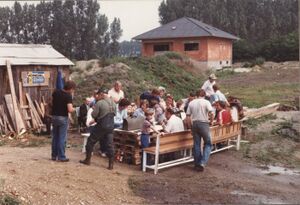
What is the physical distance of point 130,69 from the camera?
19.7m

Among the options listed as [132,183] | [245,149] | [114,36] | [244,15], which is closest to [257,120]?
[245,149]

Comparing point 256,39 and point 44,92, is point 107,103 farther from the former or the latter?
point 256,39

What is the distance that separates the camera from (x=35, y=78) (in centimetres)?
1383

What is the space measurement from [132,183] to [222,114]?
3.80 m

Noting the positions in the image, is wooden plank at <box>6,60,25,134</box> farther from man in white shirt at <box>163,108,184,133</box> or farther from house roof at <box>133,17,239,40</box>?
house roof at <box>133,17,239,40</box>

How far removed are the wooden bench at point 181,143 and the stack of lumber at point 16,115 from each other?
4996mm

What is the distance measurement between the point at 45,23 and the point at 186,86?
41323mm

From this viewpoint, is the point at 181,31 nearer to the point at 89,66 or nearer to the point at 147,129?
the point at 89,66

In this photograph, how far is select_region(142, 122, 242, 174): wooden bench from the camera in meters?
9.34

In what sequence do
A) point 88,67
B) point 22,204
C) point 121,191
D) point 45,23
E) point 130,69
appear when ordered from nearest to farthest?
1. point 22,204
2. point 121,191
3. point 130,69
4. point 88,67
5. point 45,23

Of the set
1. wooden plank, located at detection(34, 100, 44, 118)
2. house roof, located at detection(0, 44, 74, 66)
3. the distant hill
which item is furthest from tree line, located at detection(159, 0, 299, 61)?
wooden plank, located at detection(34, 100, 44, 118)

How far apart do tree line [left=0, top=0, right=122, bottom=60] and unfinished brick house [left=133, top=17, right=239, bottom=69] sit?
47.8ft

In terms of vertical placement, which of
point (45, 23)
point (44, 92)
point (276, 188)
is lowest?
point (276, 188)

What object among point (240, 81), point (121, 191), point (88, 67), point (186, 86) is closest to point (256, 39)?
point (240, 81)
